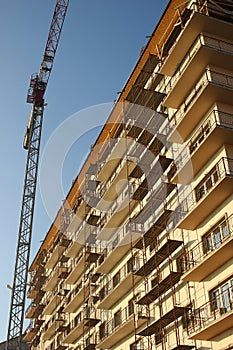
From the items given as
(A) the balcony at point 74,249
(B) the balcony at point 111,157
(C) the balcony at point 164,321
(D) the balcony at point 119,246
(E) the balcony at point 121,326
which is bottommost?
(C) the balcony at point 164,321

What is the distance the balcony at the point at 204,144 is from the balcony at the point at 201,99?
0.47 m

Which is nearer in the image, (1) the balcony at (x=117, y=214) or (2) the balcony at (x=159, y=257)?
(2) the balcony at (x=159, y=257)

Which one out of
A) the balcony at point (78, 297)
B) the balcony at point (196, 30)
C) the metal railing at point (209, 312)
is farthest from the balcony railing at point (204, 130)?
the balcony at point (78, 297)

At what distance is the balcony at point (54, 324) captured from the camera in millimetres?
43062

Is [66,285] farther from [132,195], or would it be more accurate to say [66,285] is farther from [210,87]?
[210,87]

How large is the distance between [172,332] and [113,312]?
9.00 metres

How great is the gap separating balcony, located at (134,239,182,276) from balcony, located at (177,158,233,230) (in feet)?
4.01

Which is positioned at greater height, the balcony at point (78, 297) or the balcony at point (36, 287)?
the balcony at point (36, 287)

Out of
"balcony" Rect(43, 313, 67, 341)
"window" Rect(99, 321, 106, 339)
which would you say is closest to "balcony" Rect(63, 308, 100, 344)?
"window" Rect(99, 321, 106, 339)

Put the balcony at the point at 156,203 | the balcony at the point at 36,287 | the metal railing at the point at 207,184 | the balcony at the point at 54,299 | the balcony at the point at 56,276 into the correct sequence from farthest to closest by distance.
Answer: the balcony at the point at 36,287
the balcony at the point at 54,299
the balcony at the point at 56,276
the balcony at the point at 156,203
the metal railing at the point at 207,184

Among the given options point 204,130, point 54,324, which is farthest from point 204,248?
point 54,324

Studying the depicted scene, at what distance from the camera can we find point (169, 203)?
26047 mm

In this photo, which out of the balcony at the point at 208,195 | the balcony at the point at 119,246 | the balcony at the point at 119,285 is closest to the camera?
the balcony at the point at 208,195

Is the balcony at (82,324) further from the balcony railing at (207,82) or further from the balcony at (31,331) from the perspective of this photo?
the balcony railing at (207,82)
